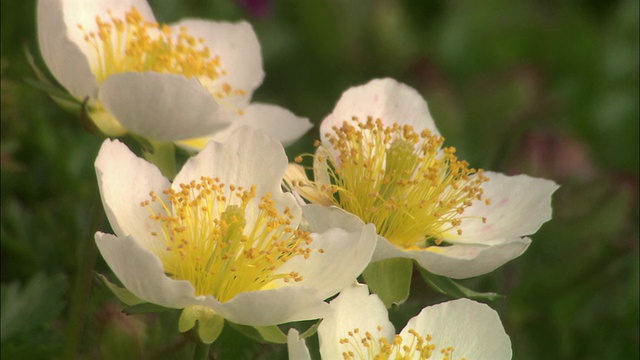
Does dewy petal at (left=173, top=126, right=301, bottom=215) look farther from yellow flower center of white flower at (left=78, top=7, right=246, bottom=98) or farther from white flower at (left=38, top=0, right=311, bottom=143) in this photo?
yellow flower center of white flower at (left=78, top=7, right=246, bottom=98)

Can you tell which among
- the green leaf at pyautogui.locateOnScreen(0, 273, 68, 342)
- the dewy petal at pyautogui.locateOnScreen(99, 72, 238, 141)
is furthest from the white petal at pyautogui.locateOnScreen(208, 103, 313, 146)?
the green leaf at pyautogui.locateOnScreen(0, 273, 68, 342)

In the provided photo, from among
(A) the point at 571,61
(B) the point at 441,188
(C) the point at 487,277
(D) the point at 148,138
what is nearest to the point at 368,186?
(B) the point at 441,188

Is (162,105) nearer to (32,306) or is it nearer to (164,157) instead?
(164,157)

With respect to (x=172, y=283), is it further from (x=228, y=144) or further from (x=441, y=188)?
(x=441, y=188)

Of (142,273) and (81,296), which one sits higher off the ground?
(142,273)

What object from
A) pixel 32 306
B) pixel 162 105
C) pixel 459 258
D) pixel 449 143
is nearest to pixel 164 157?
pixel 162 105

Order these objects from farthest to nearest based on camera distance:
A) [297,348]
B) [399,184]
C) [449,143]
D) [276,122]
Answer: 1. [449,143]
2. [276,122]
3. [399,184]
4. [297,348]
